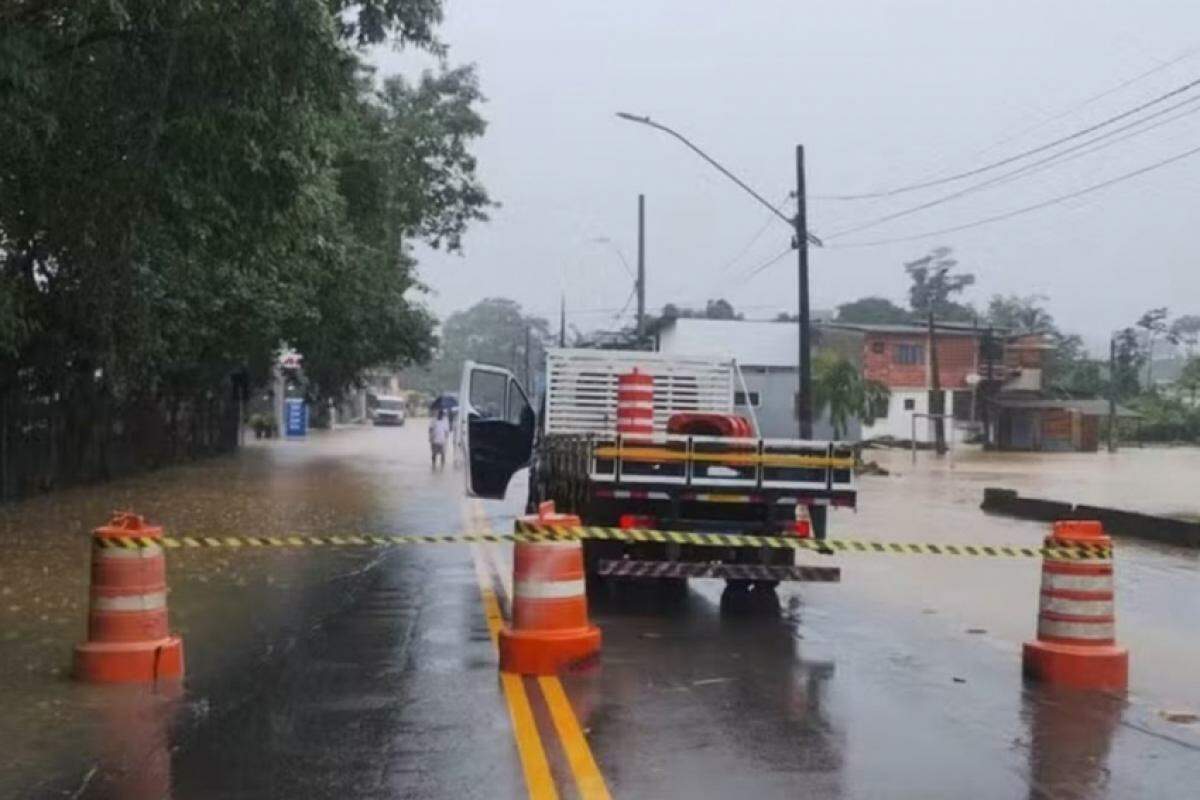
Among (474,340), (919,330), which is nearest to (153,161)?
(919,330)

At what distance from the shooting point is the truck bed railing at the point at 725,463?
1075 centimetres

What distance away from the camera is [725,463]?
10766 mm

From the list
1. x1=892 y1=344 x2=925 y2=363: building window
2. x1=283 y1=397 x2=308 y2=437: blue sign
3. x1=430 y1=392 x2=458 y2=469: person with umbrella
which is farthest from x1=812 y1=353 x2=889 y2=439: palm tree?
x1=283 y1=397 x2=308 y2=437: blue sign

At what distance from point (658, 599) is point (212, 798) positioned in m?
6.64

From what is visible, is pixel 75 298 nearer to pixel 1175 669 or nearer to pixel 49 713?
pixel 49 713

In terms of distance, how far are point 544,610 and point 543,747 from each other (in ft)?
6.18

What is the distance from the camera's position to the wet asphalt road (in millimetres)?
6066

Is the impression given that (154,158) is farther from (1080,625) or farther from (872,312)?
(872,312)

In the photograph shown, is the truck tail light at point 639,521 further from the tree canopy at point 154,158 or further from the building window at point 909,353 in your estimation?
the building window at point 909,353

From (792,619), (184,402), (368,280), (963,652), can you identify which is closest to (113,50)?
(792,619)

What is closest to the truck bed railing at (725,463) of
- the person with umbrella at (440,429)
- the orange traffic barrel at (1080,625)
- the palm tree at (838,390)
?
the orange traffic barrel at (1080,625)

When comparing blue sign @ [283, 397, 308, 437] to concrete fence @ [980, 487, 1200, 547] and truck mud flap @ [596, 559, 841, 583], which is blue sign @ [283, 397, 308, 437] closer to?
concrete fence @ [980, 487, 1200, 547]

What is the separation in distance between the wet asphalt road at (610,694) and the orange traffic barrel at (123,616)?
23 cm

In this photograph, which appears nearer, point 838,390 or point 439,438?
point 439,438
